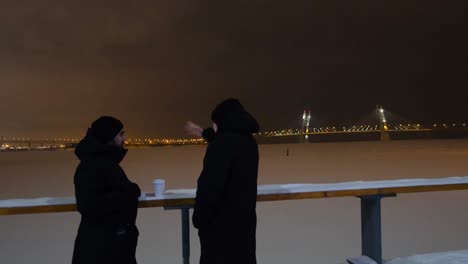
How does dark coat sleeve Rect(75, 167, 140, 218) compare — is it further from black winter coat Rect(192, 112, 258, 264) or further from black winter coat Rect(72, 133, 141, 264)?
black winter coat Rect(192, 112, 258, 264)

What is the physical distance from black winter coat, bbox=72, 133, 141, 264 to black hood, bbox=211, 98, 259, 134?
0.49m

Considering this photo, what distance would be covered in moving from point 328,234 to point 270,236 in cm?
61

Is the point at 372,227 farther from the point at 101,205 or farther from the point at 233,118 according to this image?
the point at 101,205

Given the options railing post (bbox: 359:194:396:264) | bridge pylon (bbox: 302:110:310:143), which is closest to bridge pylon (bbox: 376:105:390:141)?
bridge pylon (bbox: 302:110:310:143)

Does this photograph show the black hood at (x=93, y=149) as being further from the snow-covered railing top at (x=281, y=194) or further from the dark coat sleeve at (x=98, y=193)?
the snow-covered railing top at (x=281, y=194)

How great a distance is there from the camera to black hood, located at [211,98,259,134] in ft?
6.59

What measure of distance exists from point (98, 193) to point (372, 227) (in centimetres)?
170

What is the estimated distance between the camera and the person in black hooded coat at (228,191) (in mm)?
1939

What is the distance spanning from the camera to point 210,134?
238 centimetres

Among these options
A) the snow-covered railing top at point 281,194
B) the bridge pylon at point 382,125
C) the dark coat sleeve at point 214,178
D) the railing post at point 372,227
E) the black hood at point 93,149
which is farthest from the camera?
the bridge pylon at point 382,125

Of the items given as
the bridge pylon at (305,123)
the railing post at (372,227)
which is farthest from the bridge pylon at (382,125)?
the railing post at (372,227)

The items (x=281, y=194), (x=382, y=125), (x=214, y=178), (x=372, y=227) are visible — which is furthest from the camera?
(x=382, y=125)

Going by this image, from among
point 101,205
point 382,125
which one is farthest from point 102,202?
point 382,125

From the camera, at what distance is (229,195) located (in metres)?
1.99
